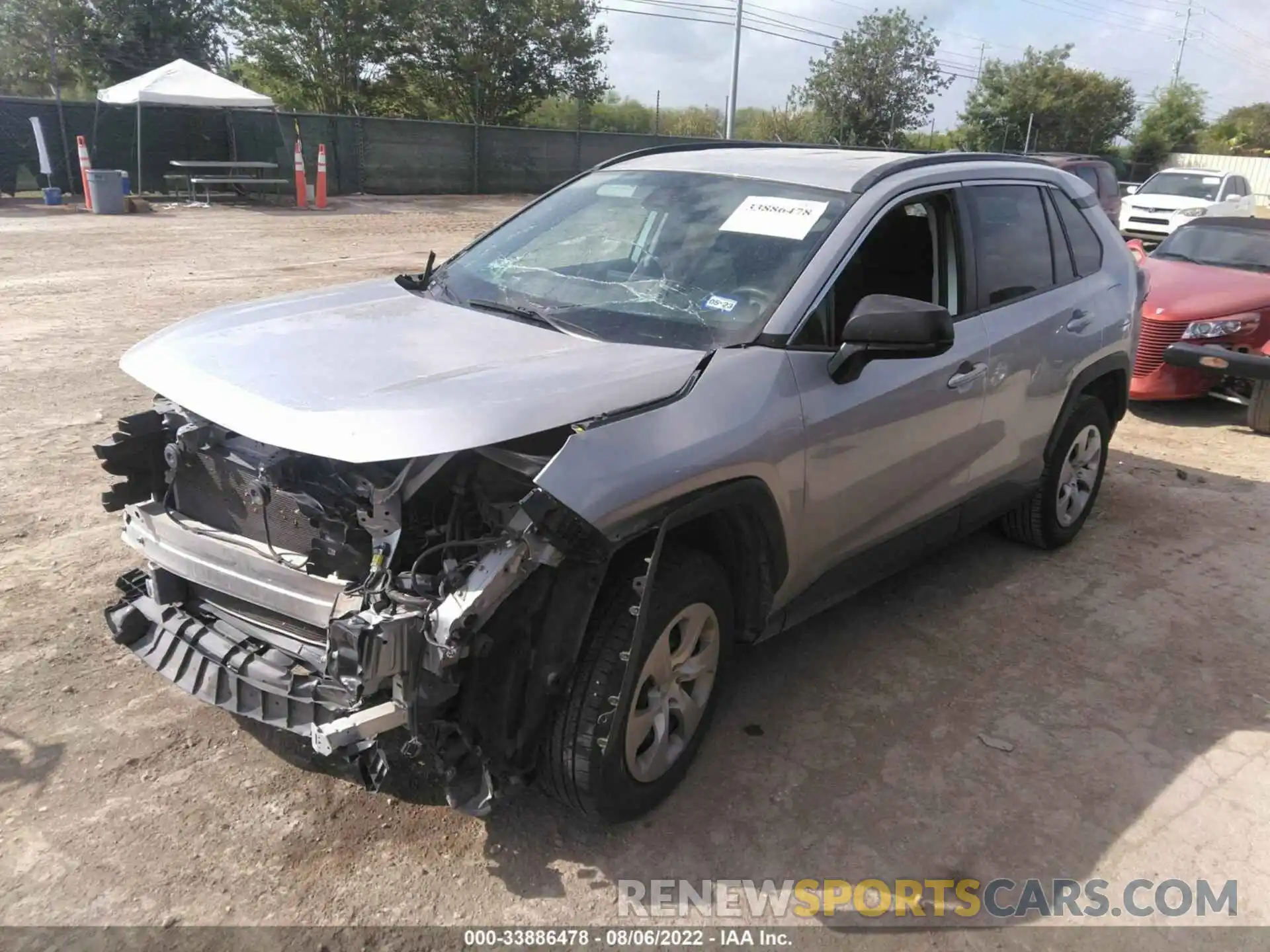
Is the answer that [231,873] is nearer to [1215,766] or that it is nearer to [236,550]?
[236,550]

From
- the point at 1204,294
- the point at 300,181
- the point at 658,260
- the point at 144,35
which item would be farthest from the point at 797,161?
the point at 144,35

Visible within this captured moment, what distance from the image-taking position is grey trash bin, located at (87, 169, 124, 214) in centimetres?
1788

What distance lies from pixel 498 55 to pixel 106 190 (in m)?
16.6

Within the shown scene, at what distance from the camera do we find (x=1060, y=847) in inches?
117

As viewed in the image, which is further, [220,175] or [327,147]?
[327,147]

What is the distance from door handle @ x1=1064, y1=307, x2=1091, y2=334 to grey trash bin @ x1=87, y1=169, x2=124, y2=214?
60.6 feet

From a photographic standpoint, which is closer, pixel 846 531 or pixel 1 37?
pixel 846 531

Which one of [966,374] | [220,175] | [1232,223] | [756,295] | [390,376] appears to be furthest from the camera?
[220,175]

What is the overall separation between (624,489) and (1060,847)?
1.80m

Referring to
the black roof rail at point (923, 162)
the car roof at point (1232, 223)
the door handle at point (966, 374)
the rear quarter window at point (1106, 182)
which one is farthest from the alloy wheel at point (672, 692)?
the rear quarter window at point (1106, 182)

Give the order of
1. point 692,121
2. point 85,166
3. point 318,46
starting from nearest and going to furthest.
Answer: point 85,166, point 318,46, point 692,121

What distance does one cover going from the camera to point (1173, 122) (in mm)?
51250

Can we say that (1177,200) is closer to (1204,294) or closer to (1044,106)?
(1204,294)

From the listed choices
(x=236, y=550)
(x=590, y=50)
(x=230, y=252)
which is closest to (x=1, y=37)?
(x=590, y=50)
